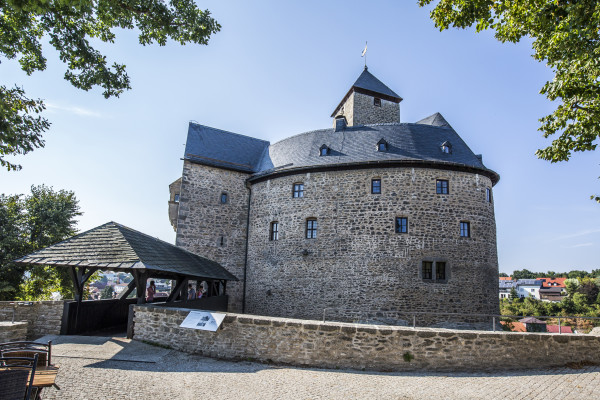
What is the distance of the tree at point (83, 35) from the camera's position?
24.7ft

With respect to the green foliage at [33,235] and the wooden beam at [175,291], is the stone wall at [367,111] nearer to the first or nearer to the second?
the wooden beam at [175,291]

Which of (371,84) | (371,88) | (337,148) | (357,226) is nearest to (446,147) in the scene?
(337,148)

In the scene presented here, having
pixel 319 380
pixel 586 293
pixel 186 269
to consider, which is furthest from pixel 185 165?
pixel 586 293

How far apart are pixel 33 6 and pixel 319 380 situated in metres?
7.59

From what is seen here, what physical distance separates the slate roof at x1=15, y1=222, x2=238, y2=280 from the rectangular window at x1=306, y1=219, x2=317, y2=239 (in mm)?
6142

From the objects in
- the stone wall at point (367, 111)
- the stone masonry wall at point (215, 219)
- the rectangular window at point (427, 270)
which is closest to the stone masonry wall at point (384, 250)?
the rectangular window at point (427, 270)

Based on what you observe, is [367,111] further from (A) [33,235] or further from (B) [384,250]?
(A) [33,235]

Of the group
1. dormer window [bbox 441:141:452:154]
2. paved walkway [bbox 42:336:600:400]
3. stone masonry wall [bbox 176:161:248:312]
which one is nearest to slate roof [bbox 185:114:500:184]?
dormer window [bbox 441:141:452:154]

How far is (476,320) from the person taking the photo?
14.0 metres

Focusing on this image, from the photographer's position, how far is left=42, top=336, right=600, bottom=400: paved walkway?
5438mm

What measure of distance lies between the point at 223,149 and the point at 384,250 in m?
11.3

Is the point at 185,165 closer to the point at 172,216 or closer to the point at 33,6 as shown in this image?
the point at 172,216

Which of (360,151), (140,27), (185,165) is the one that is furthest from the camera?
(185,165)

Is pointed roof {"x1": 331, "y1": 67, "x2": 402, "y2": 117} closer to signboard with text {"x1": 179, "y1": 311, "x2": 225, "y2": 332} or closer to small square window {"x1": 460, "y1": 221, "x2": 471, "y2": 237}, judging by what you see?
small square window {"x1": 460, "y1": 221, "x2": 471, "y2": 237}
